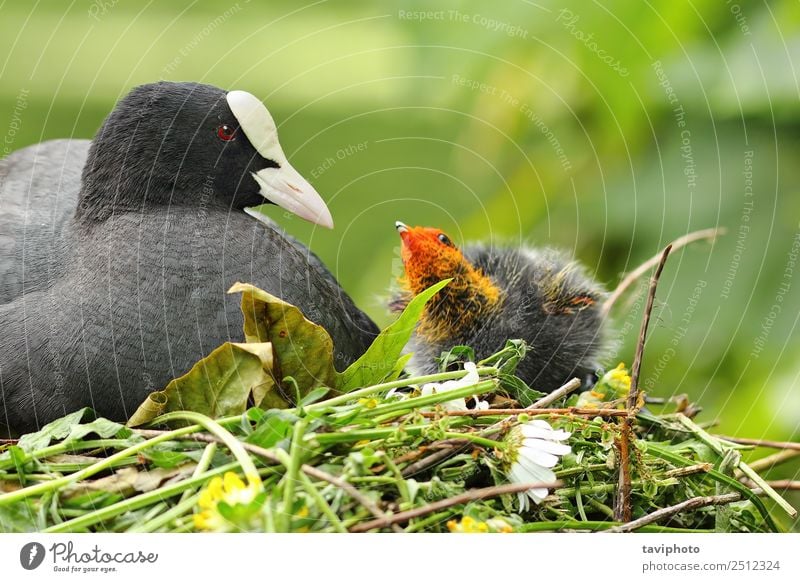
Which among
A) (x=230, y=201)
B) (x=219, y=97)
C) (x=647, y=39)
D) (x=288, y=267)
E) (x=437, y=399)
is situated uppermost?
(x=647, y=39)

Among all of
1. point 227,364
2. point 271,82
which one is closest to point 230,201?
point 271,82

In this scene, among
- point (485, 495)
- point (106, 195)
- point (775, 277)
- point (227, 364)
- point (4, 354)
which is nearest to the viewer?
point (485, 495)

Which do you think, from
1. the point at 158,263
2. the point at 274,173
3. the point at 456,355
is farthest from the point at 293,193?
the point at 456,355

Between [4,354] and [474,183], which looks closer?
[4,354]

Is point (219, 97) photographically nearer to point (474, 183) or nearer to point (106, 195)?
point (106, 195)

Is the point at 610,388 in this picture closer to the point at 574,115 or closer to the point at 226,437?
the point at 226,437

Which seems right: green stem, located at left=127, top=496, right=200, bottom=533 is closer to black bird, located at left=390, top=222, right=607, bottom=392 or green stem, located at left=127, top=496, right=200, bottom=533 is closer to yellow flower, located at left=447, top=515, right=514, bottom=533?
yellow flower, located at left=447, top=515, right=514, bottom=533

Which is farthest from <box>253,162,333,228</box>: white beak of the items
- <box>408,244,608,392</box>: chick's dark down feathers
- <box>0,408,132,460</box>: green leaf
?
<box>0,408,132,460</box>: green leaf

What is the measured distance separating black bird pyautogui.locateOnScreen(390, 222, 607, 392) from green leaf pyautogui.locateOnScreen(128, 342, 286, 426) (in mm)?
529

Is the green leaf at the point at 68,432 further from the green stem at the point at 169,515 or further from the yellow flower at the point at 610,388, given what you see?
the yellow flower at the point at 610,388

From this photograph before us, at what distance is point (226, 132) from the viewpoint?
1.65m

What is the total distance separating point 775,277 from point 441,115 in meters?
0.76

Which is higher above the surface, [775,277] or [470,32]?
[470,32]

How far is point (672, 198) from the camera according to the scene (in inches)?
80.7
